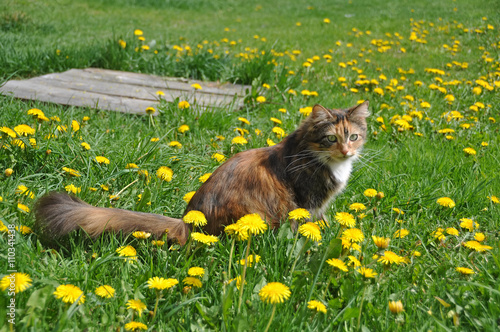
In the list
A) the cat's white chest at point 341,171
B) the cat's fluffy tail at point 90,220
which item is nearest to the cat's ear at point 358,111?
the cat's white chest at point 341,171

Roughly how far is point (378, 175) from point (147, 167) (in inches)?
71.2

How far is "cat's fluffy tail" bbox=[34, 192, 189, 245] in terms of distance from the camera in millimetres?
2166

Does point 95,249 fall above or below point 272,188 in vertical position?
below

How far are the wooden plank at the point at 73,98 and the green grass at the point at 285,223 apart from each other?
16cm

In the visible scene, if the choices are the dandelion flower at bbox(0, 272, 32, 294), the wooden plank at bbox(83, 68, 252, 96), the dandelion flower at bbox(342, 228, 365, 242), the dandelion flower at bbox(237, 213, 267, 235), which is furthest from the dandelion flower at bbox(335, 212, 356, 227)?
the wooden plank at bbox(83, 68, 252, 96)

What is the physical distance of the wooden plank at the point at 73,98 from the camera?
4.36m

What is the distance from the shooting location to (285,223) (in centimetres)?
217

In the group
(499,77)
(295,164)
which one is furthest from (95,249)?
(499,77)

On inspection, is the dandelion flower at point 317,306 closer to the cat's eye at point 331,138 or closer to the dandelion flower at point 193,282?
the dandelion flower at point 193,282

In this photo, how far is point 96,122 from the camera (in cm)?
394

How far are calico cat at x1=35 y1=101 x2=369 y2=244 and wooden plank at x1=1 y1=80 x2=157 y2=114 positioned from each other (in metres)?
2.17

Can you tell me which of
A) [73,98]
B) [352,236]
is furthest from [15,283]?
[73,98]

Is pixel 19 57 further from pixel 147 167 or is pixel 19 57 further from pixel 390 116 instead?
pixel 390 116

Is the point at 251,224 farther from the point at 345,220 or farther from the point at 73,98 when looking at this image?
the point at 73,98
